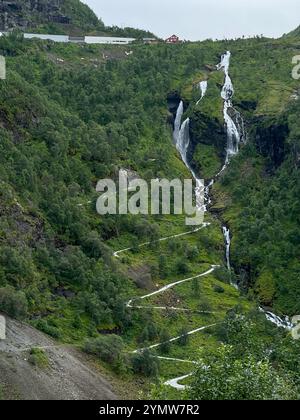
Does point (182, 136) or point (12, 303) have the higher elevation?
point (182, 136)

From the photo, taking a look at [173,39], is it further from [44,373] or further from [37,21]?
[44,373]

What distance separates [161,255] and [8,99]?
116 feet

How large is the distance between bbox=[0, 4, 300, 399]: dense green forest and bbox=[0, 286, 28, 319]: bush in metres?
0.10

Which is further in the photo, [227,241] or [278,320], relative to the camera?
[227,241]

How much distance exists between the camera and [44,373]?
6131 centimetres

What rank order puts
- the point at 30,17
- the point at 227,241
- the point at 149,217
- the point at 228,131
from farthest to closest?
1. the point at 30,17
2. the point at 228,131
3. the point at 227,241
4. the point at 149,217

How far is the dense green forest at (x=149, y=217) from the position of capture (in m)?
72.1

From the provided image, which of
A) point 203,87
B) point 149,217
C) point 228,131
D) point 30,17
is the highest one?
point 30,17

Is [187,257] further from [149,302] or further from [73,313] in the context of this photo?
[73,313]

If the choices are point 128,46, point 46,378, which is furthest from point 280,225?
point 128,46

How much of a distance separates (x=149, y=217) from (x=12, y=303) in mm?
48776

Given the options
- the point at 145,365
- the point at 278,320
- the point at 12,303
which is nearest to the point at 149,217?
the point at 278,320

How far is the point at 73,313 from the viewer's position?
8006cm

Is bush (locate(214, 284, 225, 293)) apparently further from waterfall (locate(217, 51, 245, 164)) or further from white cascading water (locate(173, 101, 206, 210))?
waterfall (locate(217, 51, 245, 164))
